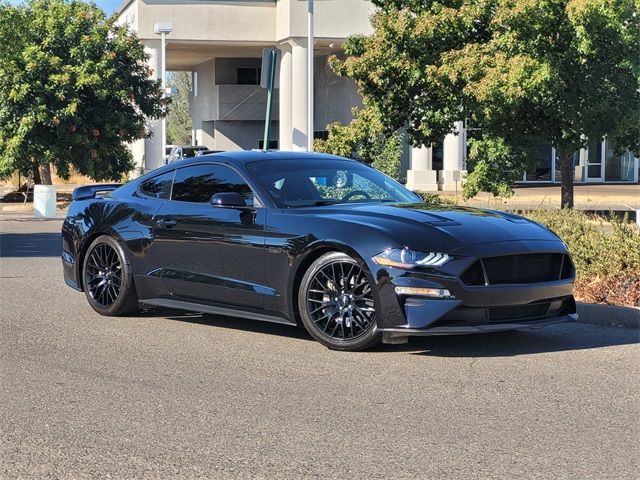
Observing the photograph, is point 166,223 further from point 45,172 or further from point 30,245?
point 45,172

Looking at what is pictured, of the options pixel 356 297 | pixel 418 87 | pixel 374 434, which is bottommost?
pixel 374 434

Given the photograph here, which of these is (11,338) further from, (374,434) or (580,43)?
(580,43)

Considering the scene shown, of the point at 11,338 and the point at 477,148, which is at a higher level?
the point at 477,148

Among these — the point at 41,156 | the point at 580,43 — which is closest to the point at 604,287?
the point at 580,43

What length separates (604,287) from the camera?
32.2 ft

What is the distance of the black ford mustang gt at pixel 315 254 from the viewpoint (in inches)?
296

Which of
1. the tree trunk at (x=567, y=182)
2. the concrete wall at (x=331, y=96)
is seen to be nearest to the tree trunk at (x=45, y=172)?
the tree trunk at (x=567, y=182)

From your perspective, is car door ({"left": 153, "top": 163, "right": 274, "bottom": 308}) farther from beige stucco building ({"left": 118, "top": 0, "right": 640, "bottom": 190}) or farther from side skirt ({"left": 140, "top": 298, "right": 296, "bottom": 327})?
beige stucco building ({"left": 118, "top": 0, "right": 640, "bottom": 190})

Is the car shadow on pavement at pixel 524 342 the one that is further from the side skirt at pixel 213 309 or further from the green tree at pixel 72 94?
the green tree at pixel 72 94

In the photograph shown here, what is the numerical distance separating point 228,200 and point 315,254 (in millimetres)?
986

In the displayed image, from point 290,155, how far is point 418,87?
1377 centimetres

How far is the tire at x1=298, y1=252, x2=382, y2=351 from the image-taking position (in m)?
7.73

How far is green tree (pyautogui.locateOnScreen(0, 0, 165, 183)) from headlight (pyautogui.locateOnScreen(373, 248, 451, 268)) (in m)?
23.6

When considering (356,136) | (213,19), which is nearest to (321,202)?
(356,136)
